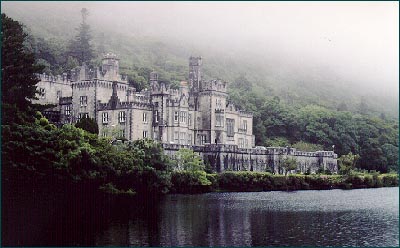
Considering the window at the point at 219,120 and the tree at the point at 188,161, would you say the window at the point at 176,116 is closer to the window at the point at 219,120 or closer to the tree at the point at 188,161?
the window at the point at 219,120

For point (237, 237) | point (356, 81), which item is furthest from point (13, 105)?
point (356, 81)

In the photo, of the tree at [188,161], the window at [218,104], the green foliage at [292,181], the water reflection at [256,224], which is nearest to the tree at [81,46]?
the window at [218,104]

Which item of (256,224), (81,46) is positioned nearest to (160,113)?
(81,46)

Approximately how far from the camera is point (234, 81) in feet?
359

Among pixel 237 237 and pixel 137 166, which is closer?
pixel 237 237

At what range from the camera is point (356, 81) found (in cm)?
13025

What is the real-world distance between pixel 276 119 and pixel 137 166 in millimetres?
45166

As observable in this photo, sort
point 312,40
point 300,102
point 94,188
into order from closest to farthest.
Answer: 1. point 94,188
2. point 312,40
3. point 300,102

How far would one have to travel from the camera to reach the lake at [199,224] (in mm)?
26844

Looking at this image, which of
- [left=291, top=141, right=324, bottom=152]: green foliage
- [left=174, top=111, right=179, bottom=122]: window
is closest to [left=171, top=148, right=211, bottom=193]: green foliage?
[left=174, top=111, right=179, bottom=122]: window

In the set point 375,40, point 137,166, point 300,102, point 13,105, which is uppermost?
point 375,40

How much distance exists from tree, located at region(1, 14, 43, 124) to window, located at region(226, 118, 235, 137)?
32010 mm

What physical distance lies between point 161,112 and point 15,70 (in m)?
24.3

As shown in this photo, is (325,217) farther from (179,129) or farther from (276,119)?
(276,119)
